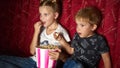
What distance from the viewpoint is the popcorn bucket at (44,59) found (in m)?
1.48

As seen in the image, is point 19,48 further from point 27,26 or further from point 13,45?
point 27,26

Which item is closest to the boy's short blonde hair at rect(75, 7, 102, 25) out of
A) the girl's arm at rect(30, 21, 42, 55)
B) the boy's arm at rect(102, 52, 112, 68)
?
the boy's arm at rect(102, 52, 112, 68)

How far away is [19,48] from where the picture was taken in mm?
2045

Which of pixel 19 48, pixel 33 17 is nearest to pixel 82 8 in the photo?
pixel 33 17

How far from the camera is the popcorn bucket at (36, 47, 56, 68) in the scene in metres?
1.48

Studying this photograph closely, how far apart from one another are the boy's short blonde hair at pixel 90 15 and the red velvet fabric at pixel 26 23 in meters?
0.05

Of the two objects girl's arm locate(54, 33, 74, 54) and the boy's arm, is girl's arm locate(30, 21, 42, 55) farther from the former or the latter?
the boy's arm

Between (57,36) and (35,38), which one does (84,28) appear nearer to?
(57,36)

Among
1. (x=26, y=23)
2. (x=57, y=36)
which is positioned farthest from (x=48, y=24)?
(x=26, y=23)

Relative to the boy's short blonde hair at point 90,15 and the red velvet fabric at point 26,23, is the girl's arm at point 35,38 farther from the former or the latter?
the boy's short blonde hair at point 90,15

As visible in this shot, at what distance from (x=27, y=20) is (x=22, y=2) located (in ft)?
0.50

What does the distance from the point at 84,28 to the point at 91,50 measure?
0.52 ft

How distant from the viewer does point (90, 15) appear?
158cm

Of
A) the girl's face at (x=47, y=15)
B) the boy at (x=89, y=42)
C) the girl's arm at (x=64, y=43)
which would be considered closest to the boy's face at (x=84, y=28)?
the boy at (x=89, y=42)
